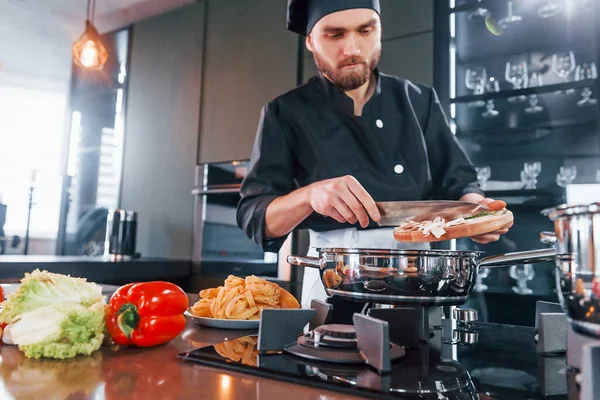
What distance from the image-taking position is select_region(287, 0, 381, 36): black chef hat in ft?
4.18

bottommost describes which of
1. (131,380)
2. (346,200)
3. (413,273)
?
(131,380)

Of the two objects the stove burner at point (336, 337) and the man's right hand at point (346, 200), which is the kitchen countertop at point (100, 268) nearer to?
the man's right hand at point (346, 200)

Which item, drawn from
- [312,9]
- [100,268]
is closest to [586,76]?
[312,9]

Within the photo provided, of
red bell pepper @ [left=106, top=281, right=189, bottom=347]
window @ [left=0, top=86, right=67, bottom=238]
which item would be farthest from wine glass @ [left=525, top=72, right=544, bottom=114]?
window @ [left=0, top=86, right=67, bottom=238]

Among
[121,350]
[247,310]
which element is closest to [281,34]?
[247,310]

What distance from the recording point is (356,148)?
1430 mm

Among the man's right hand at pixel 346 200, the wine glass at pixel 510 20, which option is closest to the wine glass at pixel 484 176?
the wine glass at pixel 510 20

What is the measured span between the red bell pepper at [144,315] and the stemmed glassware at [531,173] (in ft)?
5.94

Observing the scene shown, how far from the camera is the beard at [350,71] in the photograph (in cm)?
133

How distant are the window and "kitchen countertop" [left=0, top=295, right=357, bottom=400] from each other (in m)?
4.25

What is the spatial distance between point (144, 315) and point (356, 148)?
895 mm

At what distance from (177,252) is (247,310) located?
2.27m

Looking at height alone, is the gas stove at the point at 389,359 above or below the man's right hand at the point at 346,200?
below

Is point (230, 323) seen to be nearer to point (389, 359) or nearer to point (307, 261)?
point (307, 261)
